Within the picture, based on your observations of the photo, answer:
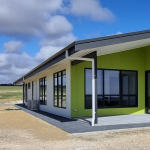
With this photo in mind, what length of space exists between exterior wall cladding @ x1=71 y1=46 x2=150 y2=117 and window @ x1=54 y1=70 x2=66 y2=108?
1.10 m

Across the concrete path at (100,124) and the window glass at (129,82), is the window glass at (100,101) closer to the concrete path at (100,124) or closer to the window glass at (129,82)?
the window glass at (129,82)

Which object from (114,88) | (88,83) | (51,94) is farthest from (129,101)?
(51,94)

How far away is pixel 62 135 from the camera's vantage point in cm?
643

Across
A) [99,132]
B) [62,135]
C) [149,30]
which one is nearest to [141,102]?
[149,30]

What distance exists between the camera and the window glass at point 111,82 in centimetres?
1080

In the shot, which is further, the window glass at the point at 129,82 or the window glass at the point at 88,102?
the window glass at the point at 129,82

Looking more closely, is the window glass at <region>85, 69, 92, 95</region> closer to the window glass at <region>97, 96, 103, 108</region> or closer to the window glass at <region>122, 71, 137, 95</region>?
the window glass at <region>97, 96, 103, 108</region>

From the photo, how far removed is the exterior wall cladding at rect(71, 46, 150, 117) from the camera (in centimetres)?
1005

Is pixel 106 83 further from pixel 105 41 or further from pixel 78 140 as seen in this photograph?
→ pixel 78 140

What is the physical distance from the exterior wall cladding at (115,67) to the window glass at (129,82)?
279 mm

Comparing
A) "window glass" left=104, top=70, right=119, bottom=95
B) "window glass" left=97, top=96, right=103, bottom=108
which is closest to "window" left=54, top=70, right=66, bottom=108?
"window glass" left=97, top=96, right=103, bottom=108

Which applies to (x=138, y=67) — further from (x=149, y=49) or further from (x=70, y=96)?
(x=70, y=96)

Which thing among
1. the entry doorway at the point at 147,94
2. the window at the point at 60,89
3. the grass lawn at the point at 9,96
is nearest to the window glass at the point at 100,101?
the window at the point at 60,89

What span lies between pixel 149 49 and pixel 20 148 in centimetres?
883
